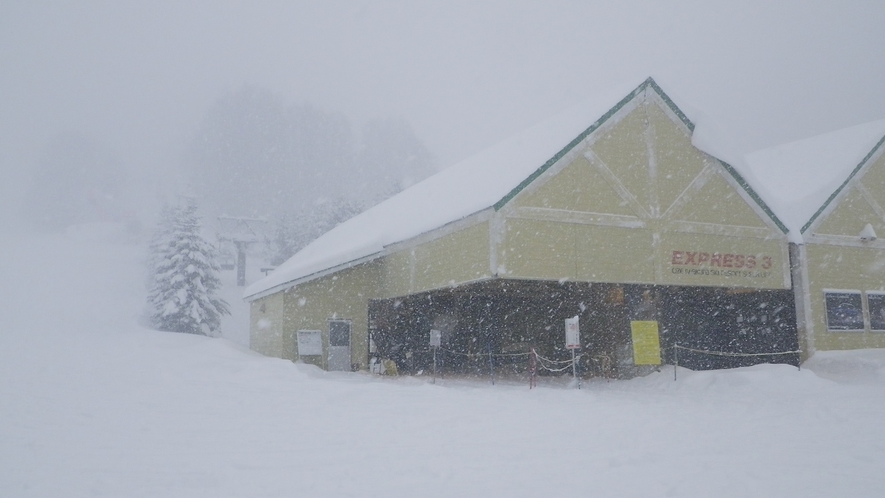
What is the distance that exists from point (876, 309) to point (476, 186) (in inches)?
518

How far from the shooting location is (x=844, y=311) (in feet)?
66.5

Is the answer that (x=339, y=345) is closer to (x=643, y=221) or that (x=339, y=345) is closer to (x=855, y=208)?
(x=643, y=221)

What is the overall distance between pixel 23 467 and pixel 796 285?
19.7 m

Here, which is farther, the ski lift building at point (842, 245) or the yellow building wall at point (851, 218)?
the yellow building wall at point (851, 218)

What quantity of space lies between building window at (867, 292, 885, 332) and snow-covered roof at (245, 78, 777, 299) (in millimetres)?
5305

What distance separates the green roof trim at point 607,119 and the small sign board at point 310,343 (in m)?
8.26

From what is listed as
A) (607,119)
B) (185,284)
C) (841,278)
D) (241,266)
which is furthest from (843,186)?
(241,266)

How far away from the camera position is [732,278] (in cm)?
1902

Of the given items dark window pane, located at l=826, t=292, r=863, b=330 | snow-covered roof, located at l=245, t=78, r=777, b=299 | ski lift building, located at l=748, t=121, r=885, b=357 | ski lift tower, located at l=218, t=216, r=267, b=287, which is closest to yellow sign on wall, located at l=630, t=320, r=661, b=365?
snow-covered roof, located at l=245, t=78, r=777, b=299

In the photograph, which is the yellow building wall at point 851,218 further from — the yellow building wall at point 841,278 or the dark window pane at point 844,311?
the dark window pane at point 844,311

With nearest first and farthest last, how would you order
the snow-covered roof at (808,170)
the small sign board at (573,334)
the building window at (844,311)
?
1. the small sign board at (573,334)
2. the building window at (844,311)
3. the snow-covered roof at (808,170)

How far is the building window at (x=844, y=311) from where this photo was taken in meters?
20.0

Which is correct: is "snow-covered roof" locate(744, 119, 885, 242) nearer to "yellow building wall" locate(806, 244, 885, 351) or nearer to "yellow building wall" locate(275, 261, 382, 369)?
"yellow building wall" locate(806, 244, 885, 351)

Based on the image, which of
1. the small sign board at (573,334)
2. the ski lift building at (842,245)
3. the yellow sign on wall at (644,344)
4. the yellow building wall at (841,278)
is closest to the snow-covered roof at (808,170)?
the ski lift building at (842,245)
